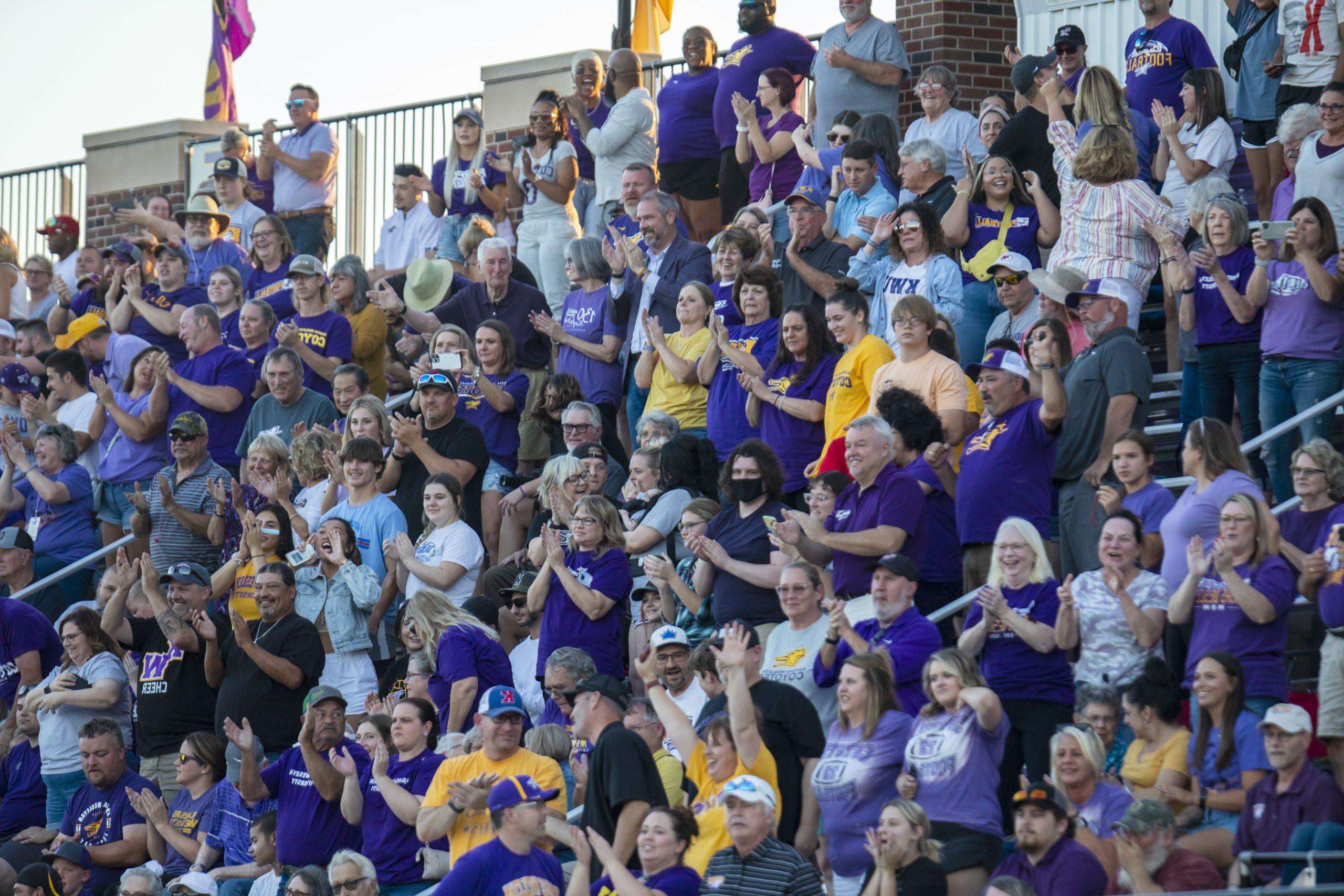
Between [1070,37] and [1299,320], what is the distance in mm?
3493

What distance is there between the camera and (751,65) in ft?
45.2

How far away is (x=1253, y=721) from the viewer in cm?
770

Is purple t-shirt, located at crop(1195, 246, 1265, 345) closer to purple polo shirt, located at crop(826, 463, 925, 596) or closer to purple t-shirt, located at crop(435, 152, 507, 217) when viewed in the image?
purple polo shirt, located at crop(826, 463, 925, 596)

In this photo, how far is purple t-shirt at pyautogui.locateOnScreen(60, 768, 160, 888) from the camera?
1084 centimetres

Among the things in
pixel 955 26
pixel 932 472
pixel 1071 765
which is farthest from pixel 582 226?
pixel 1071 765

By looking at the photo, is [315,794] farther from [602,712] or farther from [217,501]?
[217,501]

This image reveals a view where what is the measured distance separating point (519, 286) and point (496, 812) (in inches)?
224

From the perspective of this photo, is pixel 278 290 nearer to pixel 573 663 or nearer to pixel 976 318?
pixel 976 318

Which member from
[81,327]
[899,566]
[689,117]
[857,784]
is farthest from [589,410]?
[81,327]

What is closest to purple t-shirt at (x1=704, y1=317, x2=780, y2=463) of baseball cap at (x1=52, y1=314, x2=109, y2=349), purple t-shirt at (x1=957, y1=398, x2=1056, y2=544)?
purple t-shirt at (x1=957, y1=398, x2=1056, y2=544)

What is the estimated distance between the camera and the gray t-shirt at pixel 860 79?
44.8 ft

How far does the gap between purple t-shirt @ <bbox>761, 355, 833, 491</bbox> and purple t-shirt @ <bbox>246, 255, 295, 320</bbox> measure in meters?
4.89

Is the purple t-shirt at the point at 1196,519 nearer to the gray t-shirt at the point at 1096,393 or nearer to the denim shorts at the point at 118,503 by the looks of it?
the gray t-shirt at the point at 1096,393

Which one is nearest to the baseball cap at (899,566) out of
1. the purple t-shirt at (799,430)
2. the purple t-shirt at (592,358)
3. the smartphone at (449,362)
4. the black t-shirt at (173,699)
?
the purple t-shirt at (799,430)
